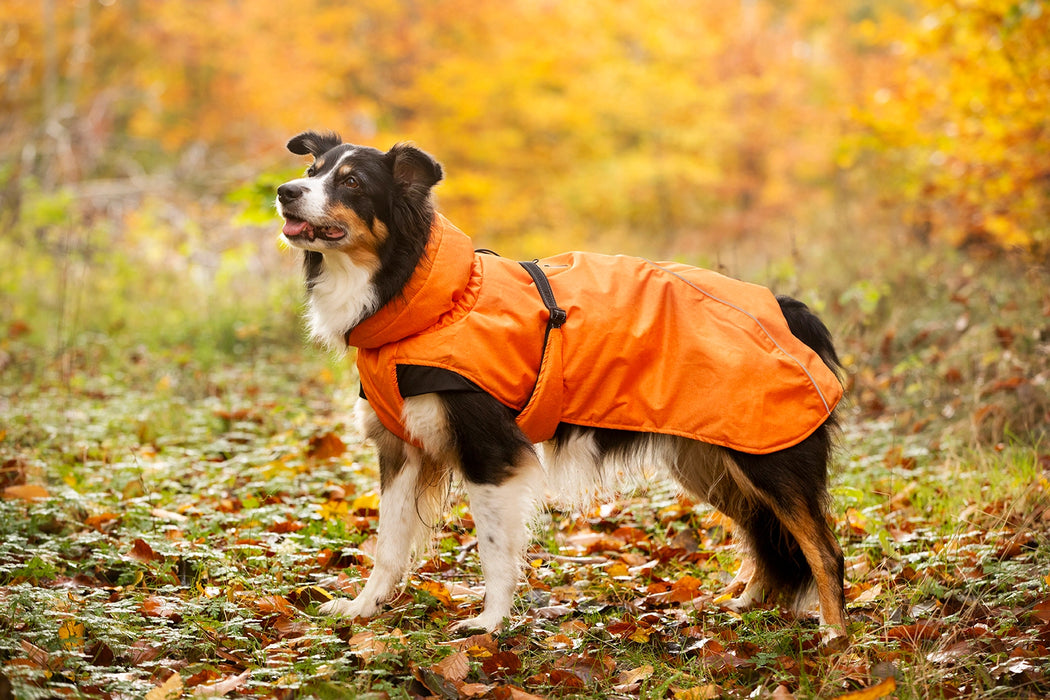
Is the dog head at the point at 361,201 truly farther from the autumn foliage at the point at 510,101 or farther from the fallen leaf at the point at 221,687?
the autumn foliage at the point at 510,101

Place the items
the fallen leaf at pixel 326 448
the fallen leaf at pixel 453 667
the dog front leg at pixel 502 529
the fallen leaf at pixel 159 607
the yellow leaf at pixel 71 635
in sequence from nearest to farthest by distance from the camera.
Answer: the yellow leaf at pixel 71 635 < the fallen leaf at pixel 453 667 < the fallen leaf at pixel 159 607 < the dog front leg at pixel 502 529 < the fallen leaf at pixel 326 448

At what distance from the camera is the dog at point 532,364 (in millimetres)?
3449

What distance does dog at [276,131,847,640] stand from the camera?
3.45 m

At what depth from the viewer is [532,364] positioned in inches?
138


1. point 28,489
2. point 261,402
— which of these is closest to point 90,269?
point 261,402

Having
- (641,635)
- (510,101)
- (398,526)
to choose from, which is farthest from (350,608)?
(510,101)

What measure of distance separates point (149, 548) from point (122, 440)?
78.5 inches

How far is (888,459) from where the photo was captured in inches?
209

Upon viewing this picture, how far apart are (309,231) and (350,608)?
5.17ft

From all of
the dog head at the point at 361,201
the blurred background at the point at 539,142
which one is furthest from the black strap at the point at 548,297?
the blurred background at the point at 539,142

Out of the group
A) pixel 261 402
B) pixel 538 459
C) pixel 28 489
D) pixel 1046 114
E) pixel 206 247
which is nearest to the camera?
pixel 538 459

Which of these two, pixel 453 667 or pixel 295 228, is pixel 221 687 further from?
pixel 295 228

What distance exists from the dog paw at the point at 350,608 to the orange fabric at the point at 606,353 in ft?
2.47

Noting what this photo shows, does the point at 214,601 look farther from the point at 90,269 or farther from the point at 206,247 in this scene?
the point at 206,247
